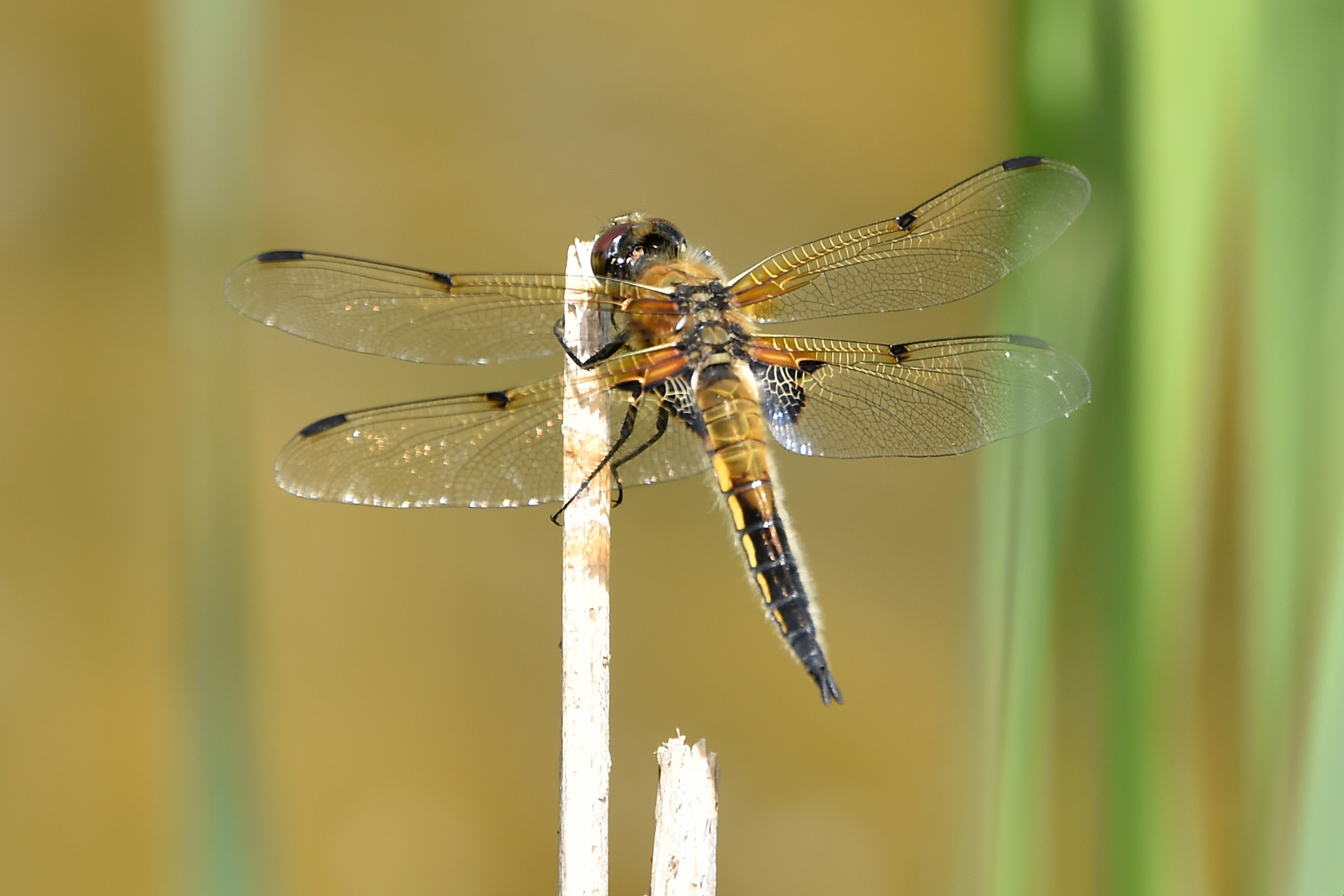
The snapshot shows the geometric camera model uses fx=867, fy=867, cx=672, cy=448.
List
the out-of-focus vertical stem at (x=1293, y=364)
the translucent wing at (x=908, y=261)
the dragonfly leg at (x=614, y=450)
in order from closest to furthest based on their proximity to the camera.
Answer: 1. the out-of-focus vertical stem at (x=1293, y=364)
2. the dragonfly leg at (x=614, y=450)
3. the translucent wing at (x=908, y=261)

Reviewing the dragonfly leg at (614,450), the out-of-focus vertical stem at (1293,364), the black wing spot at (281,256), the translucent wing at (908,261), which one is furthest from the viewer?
the translucent wing at (908,261)

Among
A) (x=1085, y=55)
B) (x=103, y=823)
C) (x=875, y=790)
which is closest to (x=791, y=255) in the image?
(x=1085, y=55)

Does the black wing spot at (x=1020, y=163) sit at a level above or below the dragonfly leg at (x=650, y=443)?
above

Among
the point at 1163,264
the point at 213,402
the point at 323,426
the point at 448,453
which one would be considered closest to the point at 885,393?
the point at 1163,264

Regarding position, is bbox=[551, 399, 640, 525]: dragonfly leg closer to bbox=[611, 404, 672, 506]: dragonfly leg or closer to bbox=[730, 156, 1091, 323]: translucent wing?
bbox=[611, 404, 672, 506]: dragonfly leg

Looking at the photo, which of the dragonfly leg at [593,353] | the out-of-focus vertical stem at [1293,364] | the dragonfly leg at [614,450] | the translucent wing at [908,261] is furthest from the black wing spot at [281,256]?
the out-of-focus vertical stem at [1293,364]

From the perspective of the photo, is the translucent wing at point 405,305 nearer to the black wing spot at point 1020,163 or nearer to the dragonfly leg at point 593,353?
the dragonfly leg at point 593,353

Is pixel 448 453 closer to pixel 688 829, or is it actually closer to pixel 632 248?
pixel 632 248
